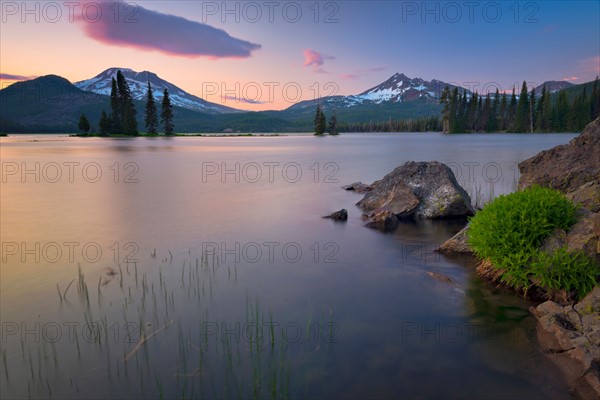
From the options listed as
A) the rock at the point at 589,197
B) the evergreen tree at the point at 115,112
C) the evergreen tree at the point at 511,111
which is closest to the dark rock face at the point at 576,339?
the rock at the point at 589,197

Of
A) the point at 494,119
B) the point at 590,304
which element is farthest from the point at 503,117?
the point at 590,304

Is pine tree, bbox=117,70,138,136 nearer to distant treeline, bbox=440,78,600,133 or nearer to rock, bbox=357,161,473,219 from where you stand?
rock, bbox=357,161,473,219

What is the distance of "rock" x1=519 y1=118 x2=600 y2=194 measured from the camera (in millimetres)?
14133

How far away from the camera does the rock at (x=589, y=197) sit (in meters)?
9.27

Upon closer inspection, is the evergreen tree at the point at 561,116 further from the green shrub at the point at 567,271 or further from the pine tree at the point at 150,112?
the green shrub at the point at 567,271

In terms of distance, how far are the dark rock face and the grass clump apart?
678 mm

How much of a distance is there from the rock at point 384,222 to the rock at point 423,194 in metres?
1.11

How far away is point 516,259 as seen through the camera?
8.15m

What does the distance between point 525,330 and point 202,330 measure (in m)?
6.11

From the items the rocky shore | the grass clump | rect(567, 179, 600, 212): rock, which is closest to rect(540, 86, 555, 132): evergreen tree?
the rocky shore

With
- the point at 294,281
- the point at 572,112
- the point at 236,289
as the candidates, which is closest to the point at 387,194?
the point at 294,281

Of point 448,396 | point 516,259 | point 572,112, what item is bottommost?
point 448,396

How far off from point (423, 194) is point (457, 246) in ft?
18.6

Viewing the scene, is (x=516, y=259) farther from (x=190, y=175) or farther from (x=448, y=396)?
(x=190, y=175)
